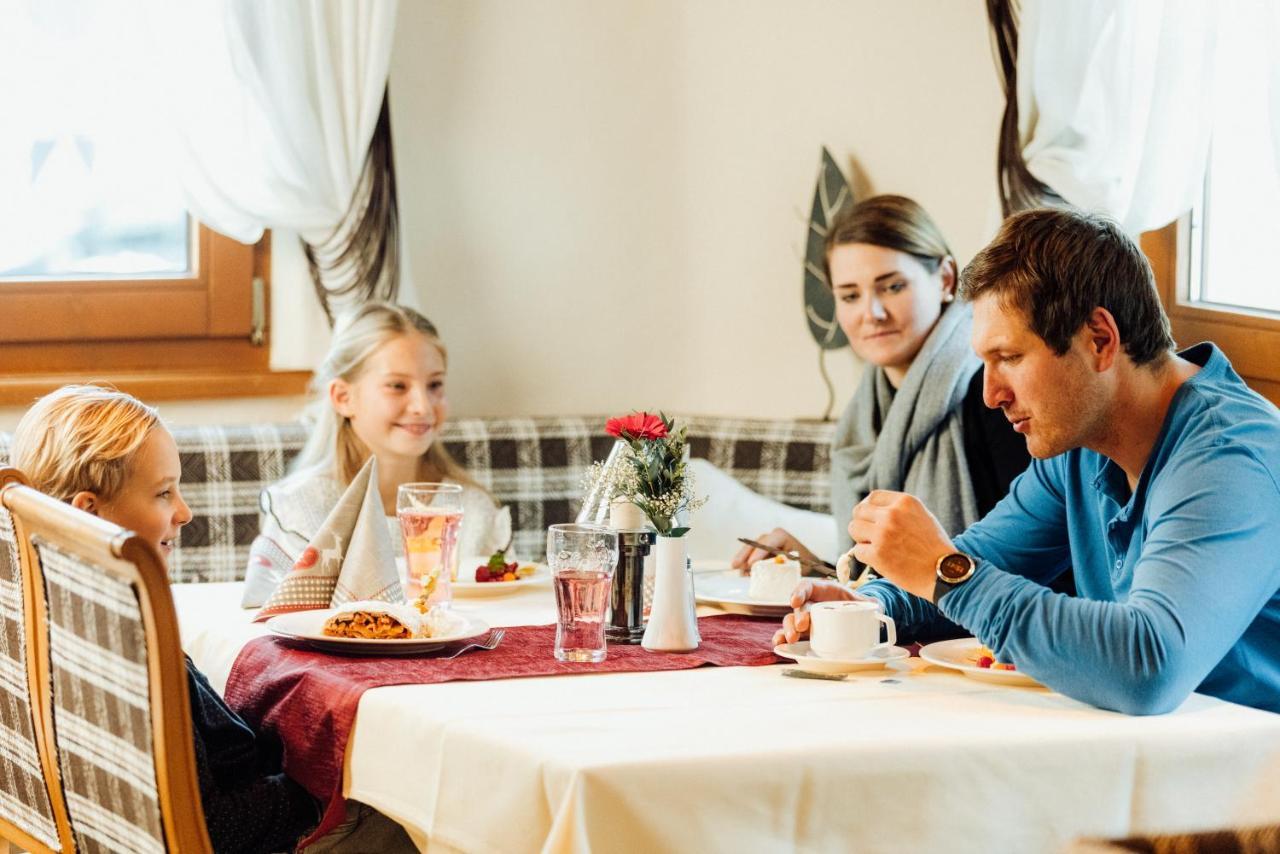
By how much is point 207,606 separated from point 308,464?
92 cm

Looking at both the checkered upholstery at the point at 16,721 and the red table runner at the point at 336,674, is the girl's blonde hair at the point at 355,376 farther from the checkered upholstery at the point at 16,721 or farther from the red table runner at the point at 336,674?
the checkered upholstery at the point at 16,721

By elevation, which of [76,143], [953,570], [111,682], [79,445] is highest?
[76,143]

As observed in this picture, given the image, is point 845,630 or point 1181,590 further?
point 845,630

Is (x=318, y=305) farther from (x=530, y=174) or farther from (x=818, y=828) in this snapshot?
(x=818, y=828)

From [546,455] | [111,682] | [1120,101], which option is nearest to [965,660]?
[111,682]

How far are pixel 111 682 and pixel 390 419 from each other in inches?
64.5

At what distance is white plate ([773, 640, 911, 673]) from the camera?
6.31 ft

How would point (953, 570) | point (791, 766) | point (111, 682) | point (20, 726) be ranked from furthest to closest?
point (20, 726), point (953, 570), point (111, 682), point (791, 766)

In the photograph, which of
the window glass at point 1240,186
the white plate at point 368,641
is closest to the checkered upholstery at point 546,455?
the window glass at point 1240,186

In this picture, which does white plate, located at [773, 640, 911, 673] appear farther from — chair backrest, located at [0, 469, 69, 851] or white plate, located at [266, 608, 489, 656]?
chair backrest, located at [0, 469, 69, 851]

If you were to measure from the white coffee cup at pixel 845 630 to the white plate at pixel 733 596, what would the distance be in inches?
14.5

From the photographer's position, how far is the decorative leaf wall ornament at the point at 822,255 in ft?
13.0

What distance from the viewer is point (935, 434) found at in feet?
10.6

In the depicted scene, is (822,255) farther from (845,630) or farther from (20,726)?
(20,726)
